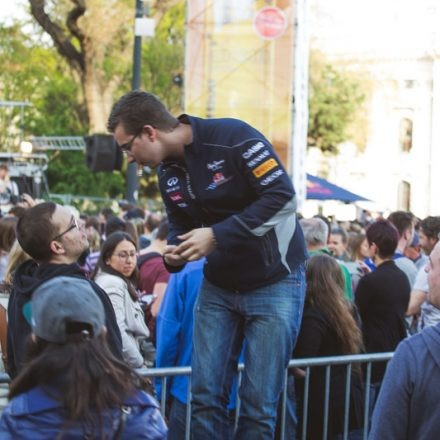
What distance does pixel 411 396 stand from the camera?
10.7 feet

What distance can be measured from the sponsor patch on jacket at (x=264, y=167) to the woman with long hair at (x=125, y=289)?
1.52 m

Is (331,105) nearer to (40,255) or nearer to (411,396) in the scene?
(40,255)

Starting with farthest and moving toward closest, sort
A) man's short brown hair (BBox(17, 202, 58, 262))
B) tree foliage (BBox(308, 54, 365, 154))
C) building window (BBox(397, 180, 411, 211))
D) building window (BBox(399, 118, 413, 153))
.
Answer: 1. building window (BBox(397, 180, 411, 211))
2. building window (BBox(399, 118, 413, 153))
3. tree foliage (BBox(308, 54, 365, 154))
4. man's short brown hair (BBox(17, 202, 58, 262))

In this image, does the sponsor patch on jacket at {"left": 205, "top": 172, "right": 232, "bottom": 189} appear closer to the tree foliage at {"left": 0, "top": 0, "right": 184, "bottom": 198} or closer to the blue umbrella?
the blue umbrella

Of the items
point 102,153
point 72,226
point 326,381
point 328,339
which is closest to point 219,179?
point 72,226

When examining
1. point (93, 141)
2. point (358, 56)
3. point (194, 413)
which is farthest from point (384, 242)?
point (358, 56)

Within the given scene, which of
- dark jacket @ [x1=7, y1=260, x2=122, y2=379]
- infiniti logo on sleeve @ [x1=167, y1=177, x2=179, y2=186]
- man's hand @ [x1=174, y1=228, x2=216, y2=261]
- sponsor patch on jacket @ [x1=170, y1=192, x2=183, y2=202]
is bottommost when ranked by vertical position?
dark jacket @ [x1=7, y1=260, x2=122, y2=379]

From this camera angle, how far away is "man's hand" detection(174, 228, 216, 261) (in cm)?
403

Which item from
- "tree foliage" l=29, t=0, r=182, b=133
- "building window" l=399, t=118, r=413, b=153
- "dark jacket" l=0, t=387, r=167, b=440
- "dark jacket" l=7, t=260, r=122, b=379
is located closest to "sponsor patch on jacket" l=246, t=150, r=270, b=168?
"dark jacket" l=7, t=260, r=122, b=379

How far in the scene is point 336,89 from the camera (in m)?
48.0

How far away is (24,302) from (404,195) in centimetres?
6423

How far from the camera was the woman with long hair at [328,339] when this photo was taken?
239 inches

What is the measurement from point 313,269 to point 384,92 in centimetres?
5325

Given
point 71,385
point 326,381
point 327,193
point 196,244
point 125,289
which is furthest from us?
point 327,193
